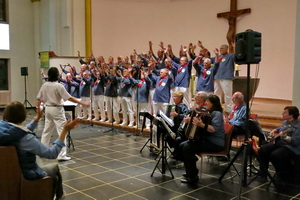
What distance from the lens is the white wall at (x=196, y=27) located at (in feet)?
36.1

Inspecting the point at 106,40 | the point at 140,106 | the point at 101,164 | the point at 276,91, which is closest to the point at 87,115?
the point at 140,106

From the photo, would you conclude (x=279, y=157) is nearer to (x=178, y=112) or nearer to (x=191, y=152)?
(x=191, y=152)

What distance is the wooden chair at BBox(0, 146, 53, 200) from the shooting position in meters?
2.70

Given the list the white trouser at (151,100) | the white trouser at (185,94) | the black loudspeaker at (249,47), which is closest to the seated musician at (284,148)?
the black loudspeaker at (249,47)

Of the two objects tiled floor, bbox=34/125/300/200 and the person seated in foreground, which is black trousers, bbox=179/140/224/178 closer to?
tiled floor, bbox=34/125/300/200

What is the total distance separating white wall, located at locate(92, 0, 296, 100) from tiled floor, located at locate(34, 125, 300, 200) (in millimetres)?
6647

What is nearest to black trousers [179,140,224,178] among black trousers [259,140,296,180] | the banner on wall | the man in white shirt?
black trousers [259,140,296,180]

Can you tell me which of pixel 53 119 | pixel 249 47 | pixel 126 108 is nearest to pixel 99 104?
pixel 126 108

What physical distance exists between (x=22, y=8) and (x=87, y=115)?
668 centimetres

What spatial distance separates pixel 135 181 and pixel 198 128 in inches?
47.2

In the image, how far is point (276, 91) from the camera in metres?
11.2

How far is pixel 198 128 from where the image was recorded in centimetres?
451

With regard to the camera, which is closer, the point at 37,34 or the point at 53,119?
the point at 53,119

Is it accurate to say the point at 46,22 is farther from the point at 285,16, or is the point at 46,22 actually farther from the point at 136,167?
the point at 136,167
